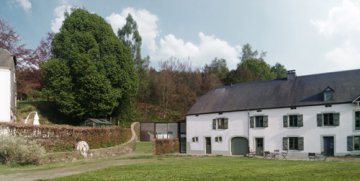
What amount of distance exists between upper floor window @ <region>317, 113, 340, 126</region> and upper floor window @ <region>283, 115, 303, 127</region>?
68.0 inches

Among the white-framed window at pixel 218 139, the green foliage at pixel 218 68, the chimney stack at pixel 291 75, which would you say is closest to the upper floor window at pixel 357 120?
the chimney stack at pixel 291 75

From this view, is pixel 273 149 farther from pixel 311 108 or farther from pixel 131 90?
pixel 131 90

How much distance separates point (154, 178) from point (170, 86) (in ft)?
145

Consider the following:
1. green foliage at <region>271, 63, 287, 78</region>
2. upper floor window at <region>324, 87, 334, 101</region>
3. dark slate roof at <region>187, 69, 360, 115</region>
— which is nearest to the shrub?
dark slate roof at <region>187, 69, 360, 115</region>

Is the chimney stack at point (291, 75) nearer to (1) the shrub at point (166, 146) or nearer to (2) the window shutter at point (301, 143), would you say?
(2) the window shutter at point (301, 143)

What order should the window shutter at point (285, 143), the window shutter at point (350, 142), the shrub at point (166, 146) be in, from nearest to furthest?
1. the window shutter at point (350, 142)
2. the window shutter at point (285, 143)
3. the shrub at point (166, 146)

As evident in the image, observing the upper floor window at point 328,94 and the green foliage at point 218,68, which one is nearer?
the upper floor window at point 328,94

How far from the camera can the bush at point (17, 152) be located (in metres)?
22.7

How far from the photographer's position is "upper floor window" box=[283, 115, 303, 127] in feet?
123

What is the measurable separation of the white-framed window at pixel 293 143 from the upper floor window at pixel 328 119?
2364mm

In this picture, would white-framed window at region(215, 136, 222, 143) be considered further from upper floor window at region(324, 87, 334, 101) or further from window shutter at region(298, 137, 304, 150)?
upper floor window at region(324, 87, 334, 101)

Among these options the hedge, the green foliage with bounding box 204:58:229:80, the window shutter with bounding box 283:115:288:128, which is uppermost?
the green foliage with bounding box 204:58:229:80

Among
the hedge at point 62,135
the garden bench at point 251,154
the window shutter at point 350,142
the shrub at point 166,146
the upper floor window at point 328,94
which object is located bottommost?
the garden bench at point 251,154

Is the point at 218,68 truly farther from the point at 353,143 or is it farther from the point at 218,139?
the point at 353,143
